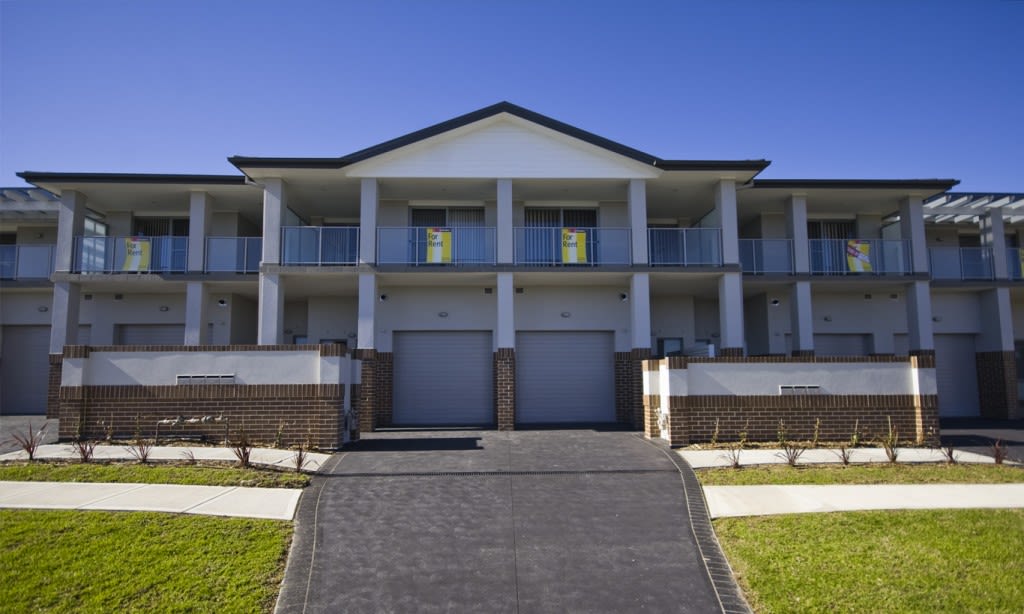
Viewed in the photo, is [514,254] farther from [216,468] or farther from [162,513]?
[162,513]

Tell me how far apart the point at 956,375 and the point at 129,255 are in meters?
25.8

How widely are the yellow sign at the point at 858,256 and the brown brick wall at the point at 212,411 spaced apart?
15.1m

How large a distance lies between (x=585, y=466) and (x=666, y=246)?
31.0ft

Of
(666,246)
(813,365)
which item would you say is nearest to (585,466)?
(813,365)

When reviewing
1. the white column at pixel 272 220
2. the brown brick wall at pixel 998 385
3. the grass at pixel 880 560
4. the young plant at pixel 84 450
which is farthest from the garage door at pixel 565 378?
the brown brick wall at pixel 998 385

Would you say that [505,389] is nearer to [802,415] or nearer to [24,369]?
[802,415]

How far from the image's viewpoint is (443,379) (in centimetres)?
1778

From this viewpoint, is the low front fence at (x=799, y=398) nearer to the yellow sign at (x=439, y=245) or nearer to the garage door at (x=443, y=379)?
the garage door at (x=443, y=379)

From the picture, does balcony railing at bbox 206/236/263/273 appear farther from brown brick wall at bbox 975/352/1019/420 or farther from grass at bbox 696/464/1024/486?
brown brick wall at bbox 975/352/1019/420

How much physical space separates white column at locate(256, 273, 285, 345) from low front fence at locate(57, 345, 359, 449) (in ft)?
10.7

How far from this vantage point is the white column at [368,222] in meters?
16.4

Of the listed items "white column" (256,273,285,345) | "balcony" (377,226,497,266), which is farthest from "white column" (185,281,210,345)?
"balcony" (377,226,497,266)

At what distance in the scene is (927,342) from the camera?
18125 millimetres

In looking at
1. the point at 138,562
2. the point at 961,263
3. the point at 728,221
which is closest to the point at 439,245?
the point at 728,221
